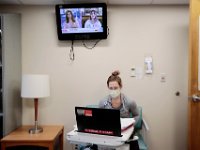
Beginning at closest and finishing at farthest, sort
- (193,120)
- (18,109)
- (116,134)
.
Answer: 1. (116,134)
2. (193,120)
3. (18,109)

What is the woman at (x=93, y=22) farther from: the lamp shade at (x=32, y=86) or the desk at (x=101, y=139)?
the desk at (x=101, y=139)

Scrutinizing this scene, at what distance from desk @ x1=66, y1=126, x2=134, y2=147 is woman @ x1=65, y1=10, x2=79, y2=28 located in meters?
1.57

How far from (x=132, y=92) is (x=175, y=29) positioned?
98 cm

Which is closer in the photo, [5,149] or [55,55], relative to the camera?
[5,149]

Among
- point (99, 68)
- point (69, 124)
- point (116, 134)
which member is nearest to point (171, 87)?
point (99, 68)

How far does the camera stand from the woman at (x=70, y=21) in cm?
313

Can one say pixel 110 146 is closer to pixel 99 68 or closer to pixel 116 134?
pixel 116 134

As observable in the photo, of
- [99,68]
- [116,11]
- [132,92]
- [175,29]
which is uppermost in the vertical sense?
[116,11]

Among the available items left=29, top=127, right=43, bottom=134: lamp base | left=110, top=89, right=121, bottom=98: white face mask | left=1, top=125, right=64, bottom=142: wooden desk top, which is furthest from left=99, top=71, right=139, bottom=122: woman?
left=29, top=127, right=43, bottom=134: lamp base

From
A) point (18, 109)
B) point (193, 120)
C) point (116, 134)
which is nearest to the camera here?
point (116, 134)

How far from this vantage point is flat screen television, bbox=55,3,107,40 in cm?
310

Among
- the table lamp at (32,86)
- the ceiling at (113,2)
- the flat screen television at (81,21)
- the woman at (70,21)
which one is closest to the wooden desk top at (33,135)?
the table lamp at (32,86)

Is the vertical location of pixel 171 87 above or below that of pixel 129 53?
below

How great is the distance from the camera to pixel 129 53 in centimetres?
328
